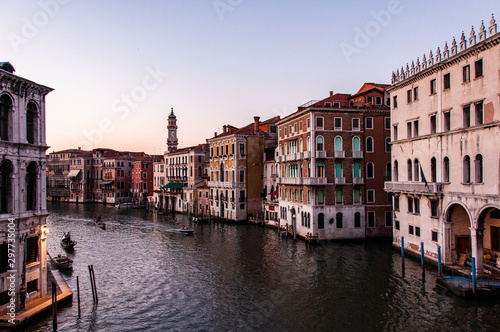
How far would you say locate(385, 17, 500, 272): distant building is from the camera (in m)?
19.1

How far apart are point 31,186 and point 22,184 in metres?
0.74

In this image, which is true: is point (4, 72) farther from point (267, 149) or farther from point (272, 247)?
point (267, 149)

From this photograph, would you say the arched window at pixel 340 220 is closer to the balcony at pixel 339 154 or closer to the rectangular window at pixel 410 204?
the balcony at pixel 339 154

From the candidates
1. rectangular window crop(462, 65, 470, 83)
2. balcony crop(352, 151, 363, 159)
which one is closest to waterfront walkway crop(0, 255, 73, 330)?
rectangular window crop(462, 65, 470, 83)

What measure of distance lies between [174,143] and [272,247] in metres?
53.9

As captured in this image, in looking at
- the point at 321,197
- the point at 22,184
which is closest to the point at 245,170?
the point at 321,197

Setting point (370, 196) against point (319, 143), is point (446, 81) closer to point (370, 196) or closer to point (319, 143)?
point (319, 143)

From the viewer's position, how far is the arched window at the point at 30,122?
1661 centimetres

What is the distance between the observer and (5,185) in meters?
15.4

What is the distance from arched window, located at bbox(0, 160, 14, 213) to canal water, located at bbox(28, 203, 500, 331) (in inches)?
188

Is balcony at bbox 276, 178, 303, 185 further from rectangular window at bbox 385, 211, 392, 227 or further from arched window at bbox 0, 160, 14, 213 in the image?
arched window at bbox 0, 160, 14, 213

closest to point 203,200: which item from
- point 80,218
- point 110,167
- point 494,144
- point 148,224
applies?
point 148,224

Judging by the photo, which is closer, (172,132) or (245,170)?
(245,170)

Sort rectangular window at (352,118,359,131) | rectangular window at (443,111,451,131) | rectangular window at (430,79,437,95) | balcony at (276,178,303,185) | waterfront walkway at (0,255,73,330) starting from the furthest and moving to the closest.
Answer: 1. balcony at (276,178,303,185)
2. rectangular window at (352,118,359,131)
3. rectangular window at (430,79,437,95)
4. rectangular window at (443,111,451,131)
5. waterfront walkway at (0,255,73,330)
